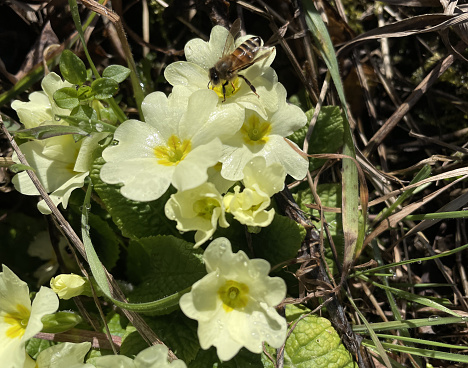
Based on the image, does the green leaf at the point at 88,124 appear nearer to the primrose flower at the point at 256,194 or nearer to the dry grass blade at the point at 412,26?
the primrose flower at the point at 256,194

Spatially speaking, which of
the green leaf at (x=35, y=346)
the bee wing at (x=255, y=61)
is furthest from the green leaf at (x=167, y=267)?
the bee wing at (x=255, y=61)

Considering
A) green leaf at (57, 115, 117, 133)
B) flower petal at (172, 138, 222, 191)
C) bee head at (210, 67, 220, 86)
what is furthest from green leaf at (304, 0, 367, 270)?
green leaf at (57, 115, 117, 133)

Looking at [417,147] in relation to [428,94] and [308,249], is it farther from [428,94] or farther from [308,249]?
[308,249]

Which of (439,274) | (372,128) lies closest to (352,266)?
(439,274)

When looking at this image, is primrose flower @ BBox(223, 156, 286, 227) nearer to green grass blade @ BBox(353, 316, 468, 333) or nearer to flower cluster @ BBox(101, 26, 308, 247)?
flower cluster @ BBox(101, 26, 308, 247)

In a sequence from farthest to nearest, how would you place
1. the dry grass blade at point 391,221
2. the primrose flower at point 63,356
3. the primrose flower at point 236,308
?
the dry grass blade at point 391,221
the primrose flower at point 63,356
the primrose flower at point 236,308
